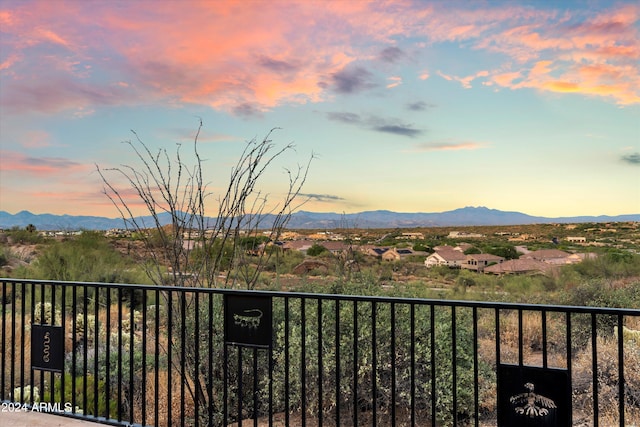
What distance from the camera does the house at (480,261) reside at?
12055 mm

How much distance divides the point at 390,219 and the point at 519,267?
3203 millimetres

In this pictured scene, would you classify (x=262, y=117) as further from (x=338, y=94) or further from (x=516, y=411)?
(x=516, y=411)

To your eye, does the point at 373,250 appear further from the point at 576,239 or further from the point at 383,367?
the point at 383,367

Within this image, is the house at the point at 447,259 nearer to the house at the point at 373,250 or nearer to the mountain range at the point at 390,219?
the mountain range at the point at 390,219

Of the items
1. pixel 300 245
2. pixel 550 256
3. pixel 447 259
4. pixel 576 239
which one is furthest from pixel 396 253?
pixel 576 239

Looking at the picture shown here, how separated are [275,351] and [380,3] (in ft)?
20.9

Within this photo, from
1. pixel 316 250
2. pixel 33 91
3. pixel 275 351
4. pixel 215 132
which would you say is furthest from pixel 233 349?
pixel 33 91

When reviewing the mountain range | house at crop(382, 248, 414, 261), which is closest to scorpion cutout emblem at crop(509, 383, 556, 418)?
the mountain range

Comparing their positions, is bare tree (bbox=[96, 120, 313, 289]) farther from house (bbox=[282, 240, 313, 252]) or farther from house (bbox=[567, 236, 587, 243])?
house (bbox=[567, 236, 587, 243])

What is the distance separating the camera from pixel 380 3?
29.8ft

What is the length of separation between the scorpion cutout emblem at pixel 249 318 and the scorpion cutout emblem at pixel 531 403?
5.16ft

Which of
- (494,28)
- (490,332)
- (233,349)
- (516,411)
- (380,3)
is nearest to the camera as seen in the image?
(516,411)

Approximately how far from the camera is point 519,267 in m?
11.8

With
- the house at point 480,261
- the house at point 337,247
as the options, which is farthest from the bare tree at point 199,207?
the house at point 480,261
